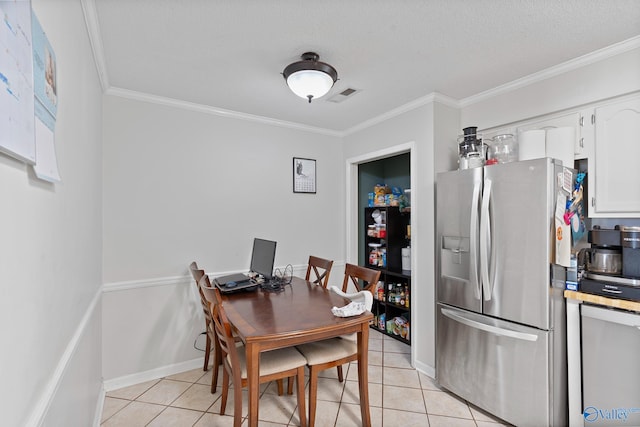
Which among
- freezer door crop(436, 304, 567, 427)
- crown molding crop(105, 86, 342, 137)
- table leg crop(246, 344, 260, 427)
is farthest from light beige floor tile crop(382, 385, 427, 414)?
crown molding crop(105, 86, 342, 137)

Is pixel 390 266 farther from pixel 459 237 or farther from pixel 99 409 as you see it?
pixel 99 409

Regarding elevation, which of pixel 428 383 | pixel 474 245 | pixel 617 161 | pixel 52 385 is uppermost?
pixel 617 161

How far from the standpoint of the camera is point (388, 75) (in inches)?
92.8

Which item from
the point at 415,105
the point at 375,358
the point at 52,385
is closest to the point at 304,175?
the point at 415,105

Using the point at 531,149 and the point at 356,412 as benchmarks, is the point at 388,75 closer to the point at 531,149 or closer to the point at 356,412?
the point at 531,149

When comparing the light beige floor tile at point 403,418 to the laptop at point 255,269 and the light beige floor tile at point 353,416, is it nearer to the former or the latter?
the light beige floor tile at point 353,416

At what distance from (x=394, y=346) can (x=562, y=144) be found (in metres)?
2.46

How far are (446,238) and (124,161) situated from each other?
279cm

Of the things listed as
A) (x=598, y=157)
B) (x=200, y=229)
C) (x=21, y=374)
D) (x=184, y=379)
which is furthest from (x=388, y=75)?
(x=184, y=379)

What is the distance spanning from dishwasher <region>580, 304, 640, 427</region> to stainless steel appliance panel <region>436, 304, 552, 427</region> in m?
0.19

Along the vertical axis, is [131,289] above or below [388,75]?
below

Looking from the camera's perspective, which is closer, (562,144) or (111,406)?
(562,144)

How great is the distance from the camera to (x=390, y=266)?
3.66 m

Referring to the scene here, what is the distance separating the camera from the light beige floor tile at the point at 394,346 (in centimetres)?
322
